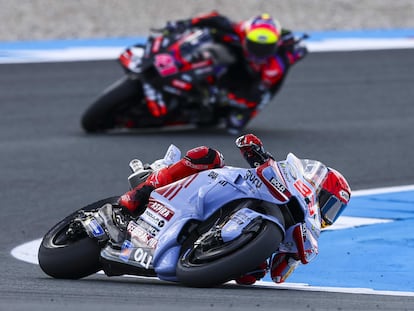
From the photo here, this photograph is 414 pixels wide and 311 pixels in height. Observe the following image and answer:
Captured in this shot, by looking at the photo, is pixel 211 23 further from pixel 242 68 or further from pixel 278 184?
pixel 278 184

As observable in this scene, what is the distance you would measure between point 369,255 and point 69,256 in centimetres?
216

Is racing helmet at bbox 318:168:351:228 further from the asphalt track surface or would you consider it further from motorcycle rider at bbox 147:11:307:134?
motorcycle rider at bbox 147:11:307:134

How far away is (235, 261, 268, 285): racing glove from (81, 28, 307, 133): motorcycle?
22.8 ft

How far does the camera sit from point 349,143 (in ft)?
40.6

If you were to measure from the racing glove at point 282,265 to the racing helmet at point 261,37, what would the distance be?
649 cm

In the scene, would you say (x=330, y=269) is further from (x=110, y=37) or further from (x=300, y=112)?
(x=110, y=37)

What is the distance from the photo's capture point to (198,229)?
597 centimetres

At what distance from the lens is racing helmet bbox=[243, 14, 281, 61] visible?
1230 centimetres

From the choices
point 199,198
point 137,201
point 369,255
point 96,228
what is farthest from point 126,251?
point 369,255

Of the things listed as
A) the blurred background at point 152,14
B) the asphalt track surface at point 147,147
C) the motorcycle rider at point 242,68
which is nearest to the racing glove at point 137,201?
the asphalt track surface at point 147,147

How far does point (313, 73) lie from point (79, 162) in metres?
6.43

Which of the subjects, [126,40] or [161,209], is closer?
[161,209]

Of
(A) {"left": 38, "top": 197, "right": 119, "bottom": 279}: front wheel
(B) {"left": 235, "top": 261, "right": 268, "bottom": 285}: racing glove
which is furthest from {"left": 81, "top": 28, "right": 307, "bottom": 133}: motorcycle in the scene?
(B) {"left": 235, "top": 261, "right": 268, "bottom": 285}: racing glove

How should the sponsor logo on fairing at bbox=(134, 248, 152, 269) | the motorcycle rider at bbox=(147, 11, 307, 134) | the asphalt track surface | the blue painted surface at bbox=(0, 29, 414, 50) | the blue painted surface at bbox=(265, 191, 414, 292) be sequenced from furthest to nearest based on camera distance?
the blue painted surface at bbox=(0, 29, 414, 50) < the motorcycle rider at bbox=(147, 11, 307, 134) < the blue painted surface at bbox=(265, 191, 414, 292) < the sponsor logo on fairing at bbox=(134, 248, 152, 269) < the asphalt track surface
